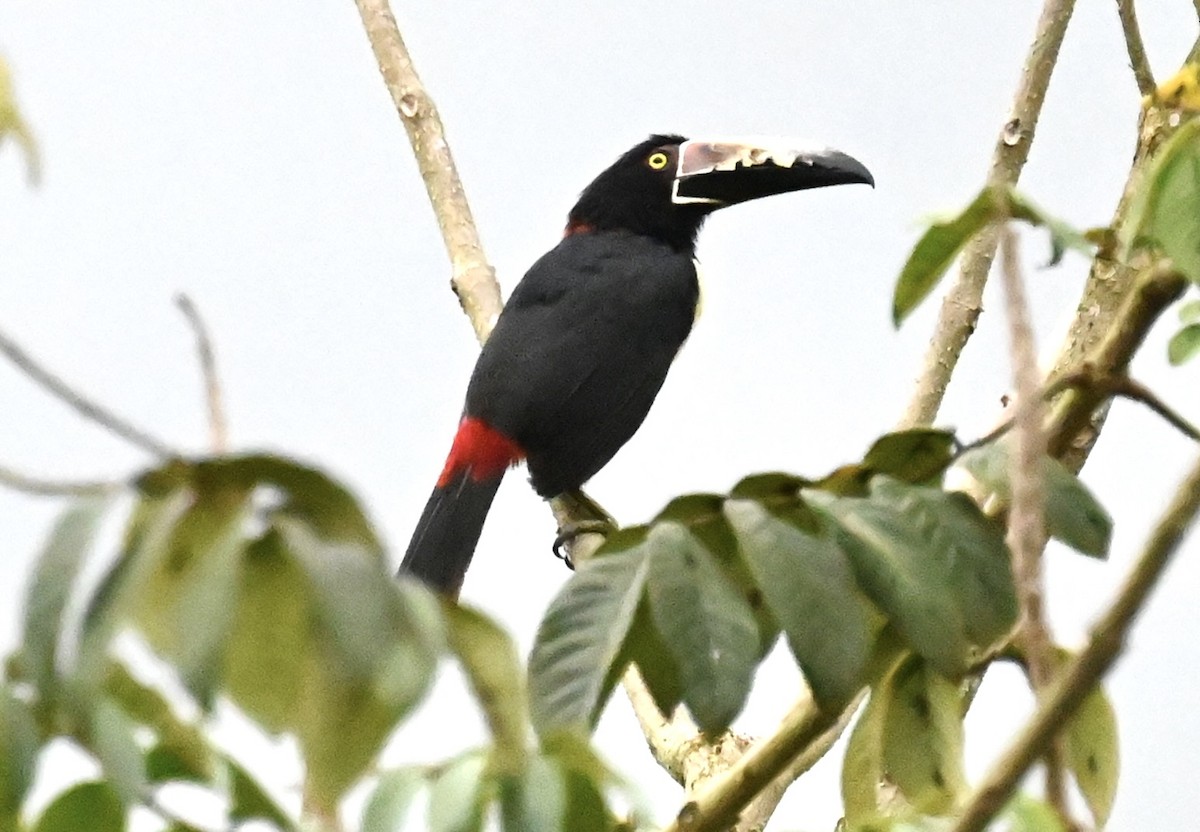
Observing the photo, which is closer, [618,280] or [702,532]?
[702,532]

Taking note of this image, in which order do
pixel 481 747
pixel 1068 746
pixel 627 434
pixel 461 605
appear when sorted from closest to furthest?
1. pixel 461 605
2. pixel 481 747
3. pixel 1068 746
4. pixel 627 434

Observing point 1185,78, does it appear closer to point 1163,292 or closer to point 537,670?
point 1163,292

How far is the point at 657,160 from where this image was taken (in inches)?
208

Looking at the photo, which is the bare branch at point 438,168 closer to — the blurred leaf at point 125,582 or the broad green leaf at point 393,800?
the broad green leaf at point 393,800

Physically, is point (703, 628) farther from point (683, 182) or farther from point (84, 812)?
point (683, 182)

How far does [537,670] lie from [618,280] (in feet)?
11.1

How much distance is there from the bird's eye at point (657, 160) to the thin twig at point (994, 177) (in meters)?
1.98

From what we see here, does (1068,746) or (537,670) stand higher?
(537,670)

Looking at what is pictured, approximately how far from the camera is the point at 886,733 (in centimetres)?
159

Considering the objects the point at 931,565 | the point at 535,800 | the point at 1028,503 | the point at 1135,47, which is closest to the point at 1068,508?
the point at 931,565

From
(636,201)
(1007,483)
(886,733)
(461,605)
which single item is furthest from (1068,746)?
(636,201)

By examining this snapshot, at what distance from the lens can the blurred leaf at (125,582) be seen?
3.15ft

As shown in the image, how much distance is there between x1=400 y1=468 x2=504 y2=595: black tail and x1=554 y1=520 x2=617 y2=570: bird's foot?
0.60 ft

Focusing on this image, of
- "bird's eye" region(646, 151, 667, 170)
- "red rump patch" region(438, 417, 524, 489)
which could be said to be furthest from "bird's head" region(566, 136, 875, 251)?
"red rump patch" region(438, 417, 524, 489)
